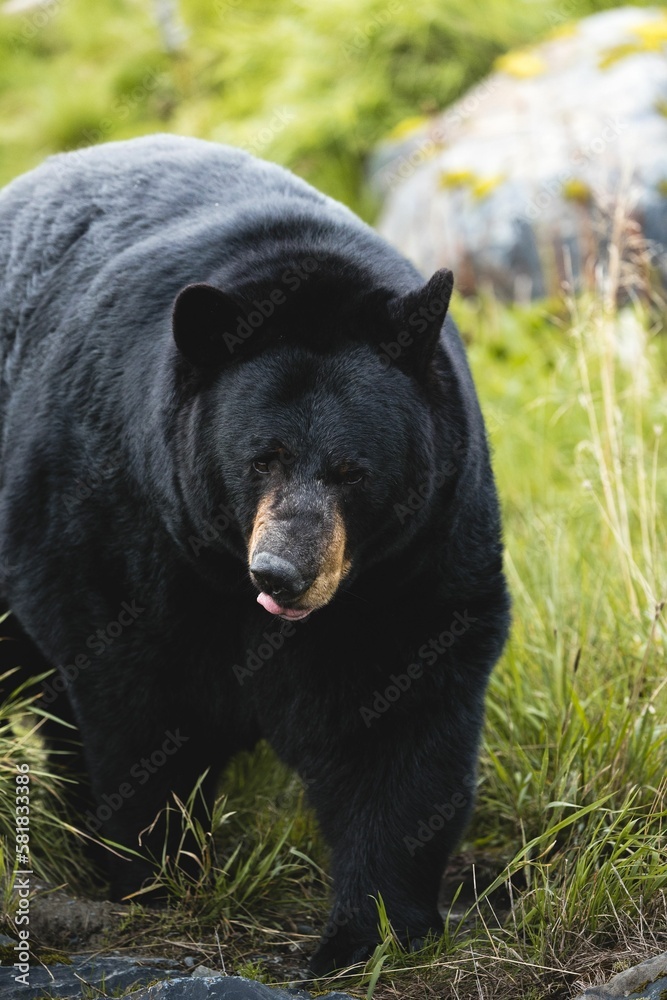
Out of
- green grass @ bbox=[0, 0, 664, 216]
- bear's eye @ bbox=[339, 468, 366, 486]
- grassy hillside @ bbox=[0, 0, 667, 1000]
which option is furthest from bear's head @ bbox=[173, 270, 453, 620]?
green grass @ bbox=[0, 0, 664, 216]

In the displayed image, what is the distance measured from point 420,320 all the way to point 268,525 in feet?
2.20

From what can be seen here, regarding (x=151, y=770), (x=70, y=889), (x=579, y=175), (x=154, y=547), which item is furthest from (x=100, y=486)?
(x=579, y=175)

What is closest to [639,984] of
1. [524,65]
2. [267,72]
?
[524,65]

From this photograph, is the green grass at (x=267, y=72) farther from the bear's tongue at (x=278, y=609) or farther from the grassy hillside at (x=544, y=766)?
the bear's tongue at (x=278, y=609)

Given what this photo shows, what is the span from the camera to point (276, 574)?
2.82 meters

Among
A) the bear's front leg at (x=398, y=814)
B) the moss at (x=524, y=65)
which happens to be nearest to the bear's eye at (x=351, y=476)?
the bear's front leg at (x=398, y=814)

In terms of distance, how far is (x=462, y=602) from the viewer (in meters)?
3.45

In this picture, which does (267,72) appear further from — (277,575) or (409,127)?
(277,575)

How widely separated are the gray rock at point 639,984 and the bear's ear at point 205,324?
175 centimetres

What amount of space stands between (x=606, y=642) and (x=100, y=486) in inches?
71.2

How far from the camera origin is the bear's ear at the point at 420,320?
122 inches

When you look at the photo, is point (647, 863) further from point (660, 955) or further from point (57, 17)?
point (57, 17)

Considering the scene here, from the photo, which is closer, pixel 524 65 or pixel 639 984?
pixel 639 984

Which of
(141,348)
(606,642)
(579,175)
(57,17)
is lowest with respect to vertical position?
(606,642)
